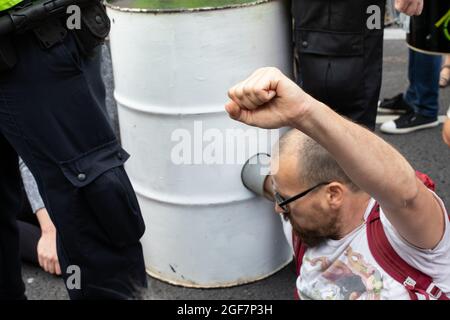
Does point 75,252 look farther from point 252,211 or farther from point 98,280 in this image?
point 252,211

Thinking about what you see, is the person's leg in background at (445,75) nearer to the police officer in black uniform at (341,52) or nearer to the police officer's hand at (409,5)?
the police officer in black uniform at (341,52)

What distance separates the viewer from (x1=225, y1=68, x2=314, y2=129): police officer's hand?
3.27 feet

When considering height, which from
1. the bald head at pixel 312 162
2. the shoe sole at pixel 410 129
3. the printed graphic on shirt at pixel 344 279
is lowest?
the shoe sole at pixel 410 129

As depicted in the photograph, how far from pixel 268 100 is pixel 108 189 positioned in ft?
2.54

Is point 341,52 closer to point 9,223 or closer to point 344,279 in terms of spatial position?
point 344,279

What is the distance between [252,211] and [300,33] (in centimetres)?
65

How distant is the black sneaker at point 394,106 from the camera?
3.85 m

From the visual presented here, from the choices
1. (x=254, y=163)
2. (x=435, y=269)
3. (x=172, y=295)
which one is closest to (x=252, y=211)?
(x=254, y=163)

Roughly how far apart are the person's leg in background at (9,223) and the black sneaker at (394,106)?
262 centimetres

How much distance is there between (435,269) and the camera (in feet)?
4.46

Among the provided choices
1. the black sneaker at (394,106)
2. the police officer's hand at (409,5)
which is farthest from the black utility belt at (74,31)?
the black sneaker at (394,106)

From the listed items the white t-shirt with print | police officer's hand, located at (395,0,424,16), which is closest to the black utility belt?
the white t-shirt with print

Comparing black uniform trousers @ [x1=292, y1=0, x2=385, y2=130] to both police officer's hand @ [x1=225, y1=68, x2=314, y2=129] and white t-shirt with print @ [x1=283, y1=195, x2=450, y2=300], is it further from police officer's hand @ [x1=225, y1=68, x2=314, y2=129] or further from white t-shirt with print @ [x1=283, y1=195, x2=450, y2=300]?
police officer's hand @ [x1=225, y1=68, x2=314, y2=129]

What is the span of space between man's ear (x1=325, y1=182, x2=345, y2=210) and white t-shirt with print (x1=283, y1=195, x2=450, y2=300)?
0.24ft
